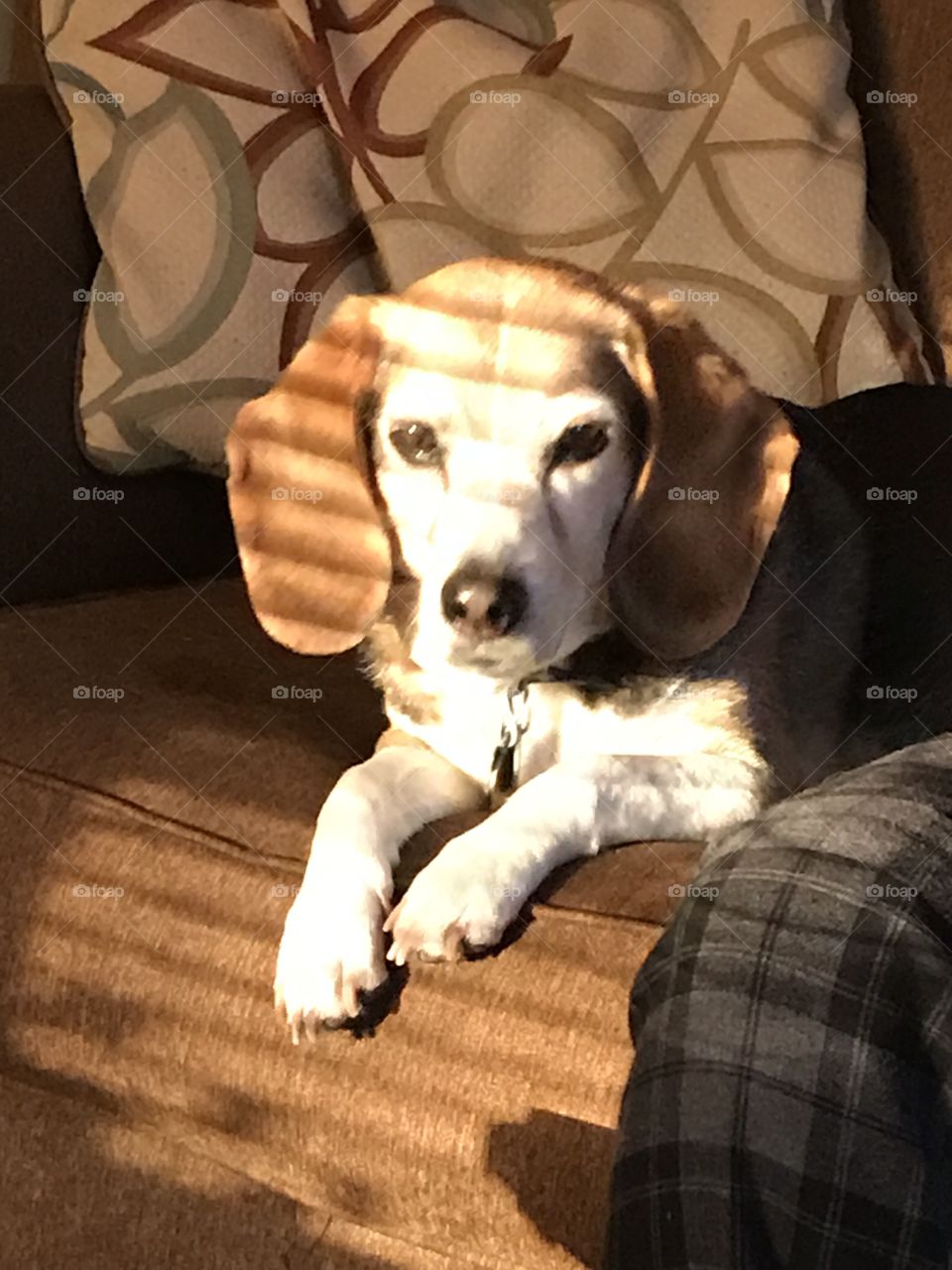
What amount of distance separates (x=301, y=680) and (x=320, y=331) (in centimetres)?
35

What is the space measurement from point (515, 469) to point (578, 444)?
6cm

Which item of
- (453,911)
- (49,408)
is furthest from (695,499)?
(49,408)

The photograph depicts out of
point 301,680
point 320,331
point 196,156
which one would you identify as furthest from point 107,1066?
point 196,156

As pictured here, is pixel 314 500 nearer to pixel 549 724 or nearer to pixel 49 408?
pixel 549 724

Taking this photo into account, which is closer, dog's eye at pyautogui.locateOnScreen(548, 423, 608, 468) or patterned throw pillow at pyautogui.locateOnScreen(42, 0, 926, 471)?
dog's eye at pyautogui.locateOnScreen(548, 423, 608, 468)

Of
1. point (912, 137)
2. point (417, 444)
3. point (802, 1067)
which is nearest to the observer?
point (802, 1067)

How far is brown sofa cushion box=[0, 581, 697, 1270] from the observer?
94 centimetres

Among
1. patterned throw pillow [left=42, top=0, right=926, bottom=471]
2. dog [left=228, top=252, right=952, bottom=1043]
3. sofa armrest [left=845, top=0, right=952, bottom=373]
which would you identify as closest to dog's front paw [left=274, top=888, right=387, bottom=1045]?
dog [left=228, top=252, right=952, bottom=1043]

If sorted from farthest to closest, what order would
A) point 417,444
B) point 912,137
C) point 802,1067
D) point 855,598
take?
1. point 912,137
2. point 855,598
3. point 417,444
4. point 802,1067

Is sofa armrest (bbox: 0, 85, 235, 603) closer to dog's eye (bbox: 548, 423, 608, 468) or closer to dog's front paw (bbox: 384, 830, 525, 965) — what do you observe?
dog's eye (bbox: 548, 423, 608, 468)

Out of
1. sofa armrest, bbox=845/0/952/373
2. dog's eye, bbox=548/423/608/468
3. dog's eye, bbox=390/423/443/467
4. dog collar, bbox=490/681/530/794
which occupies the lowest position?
dog collar, bbox=490/681/530/794

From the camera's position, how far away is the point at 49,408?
1.51m

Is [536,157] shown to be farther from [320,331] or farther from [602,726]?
[602,726]

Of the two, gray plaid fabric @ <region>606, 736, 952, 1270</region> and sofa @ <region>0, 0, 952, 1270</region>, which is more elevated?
gray plaid fabric @ <region>606, 736, 952, 1270</region>
